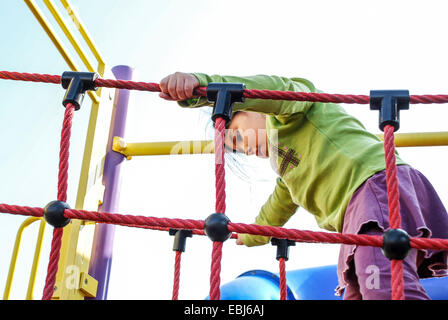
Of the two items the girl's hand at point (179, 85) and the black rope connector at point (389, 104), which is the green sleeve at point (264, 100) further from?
the black rope connector at point (389, 104)

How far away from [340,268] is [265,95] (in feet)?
1.48

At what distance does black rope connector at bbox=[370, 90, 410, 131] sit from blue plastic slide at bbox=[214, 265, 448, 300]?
1.29 metres

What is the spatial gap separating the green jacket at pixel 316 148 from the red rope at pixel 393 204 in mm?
287

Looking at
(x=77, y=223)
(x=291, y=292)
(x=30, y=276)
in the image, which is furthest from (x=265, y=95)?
(x=291, y=292)

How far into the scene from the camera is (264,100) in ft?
A: 4.02

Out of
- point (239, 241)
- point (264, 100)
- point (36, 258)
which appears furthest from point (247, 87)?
point (36, 258)

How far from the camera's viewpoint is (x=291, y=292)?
6.95 ft

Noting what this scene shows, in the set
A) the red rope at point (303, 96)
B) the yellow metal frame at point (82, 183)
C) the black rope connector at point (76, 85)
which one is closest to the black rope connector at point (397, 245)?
the red rope at point (303, 96)

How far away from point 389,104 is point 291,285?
4.63ft

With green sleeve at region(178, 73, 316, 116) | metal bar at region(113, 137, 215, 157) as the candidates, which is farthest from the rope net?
metal bar at region(113, 137, 215, 157)

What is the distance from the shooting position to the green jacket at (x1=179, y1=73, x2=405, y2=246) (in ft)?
Result: 3.81

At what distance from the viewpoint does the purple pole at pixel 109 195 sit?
169 cm

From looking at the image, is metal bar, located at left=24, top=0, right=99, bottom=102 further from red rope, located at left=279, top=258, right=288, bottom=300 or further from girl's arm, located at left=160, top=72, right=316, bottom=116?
red rope, located at left=279, top=258, right=288, bottom=300
